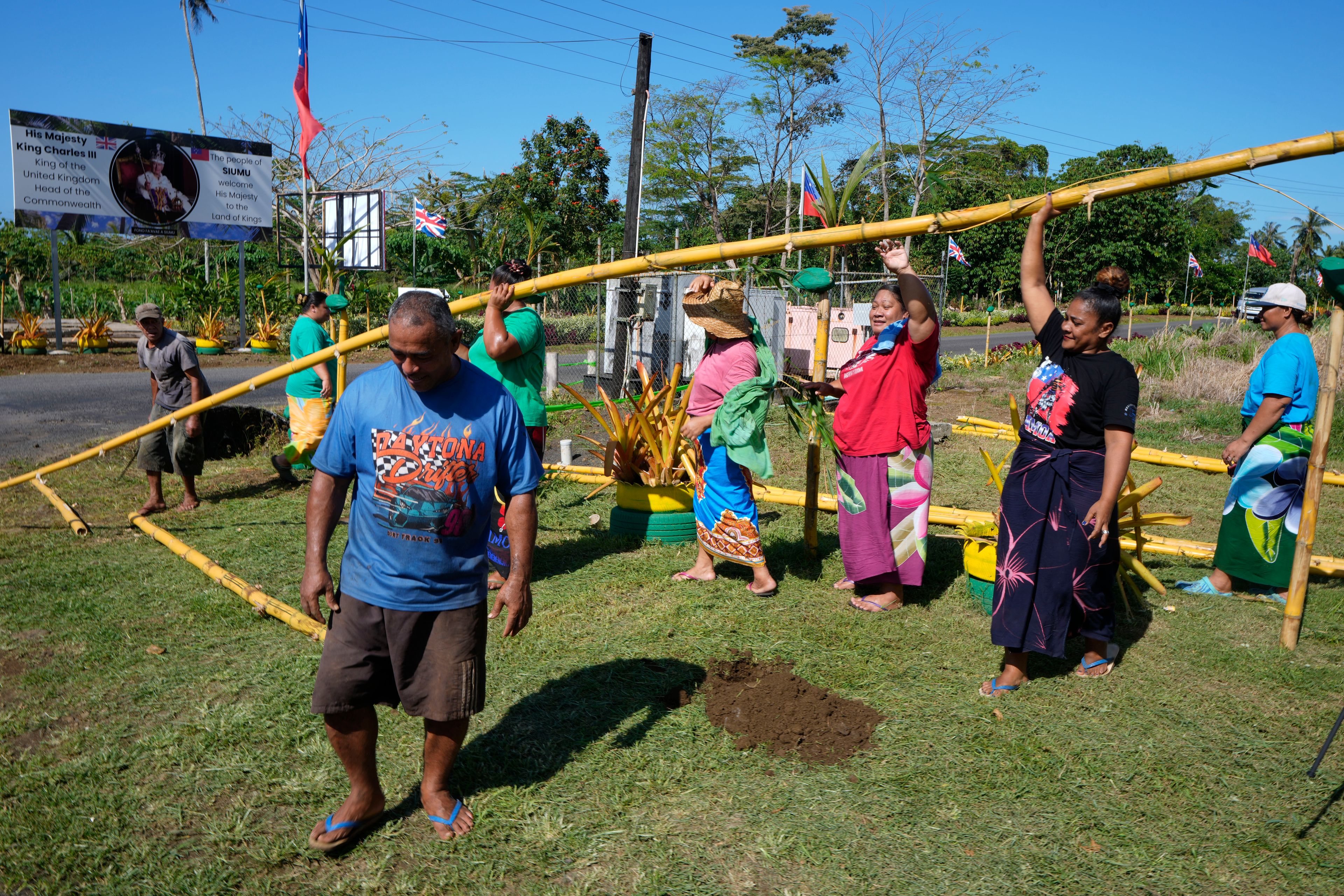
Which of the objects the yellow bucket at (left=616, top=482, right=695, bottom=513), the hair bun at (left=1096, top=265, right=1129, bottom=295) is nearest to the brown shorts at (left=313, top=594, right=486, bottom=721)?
the yellow bucket at (left=616, top=482, right=695, bottom=513)

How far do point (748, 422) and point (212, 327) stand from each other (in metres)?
19.0

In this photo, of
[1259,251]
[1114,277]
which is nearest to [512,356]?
[1114,277]

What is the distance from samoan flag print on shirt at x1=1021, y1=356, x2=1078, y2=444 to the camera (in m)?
3.81

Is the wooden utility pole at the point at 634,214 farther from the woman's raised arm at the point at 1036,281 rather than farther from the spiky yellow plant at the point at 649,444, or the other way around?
the woman's raised arm at the point at 1036,281

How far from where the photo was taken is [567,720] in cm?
372

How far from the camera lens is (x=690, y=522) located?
632 centimetres

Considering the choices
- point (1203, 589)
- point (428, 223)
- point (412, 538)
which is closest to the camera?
point (412, 538)

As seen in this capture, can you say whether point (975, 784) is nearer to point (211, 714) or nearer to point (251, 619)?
point (211, 714)

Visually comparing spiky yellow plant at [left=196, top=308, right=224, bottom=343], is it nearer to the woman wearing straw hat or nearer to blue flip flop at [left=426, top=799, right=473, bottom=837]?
the woman wearing straw hat

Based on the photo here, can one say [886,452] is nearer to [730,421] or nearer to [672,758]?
[730,421]

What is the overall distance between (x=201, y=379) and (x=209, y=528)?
1233 mm

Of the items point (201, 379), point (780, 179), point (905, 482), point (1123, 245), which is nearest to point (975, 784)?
point (905, 482)

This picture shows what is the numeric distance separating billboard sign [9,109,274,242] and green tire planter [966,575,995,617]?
19542 mm

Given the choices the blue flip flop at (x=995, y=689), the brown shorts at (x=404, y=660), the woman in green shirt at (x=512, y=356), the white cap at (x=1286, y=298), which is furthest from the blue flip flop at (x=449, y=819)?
the white cap at (x=1286, y=298)
